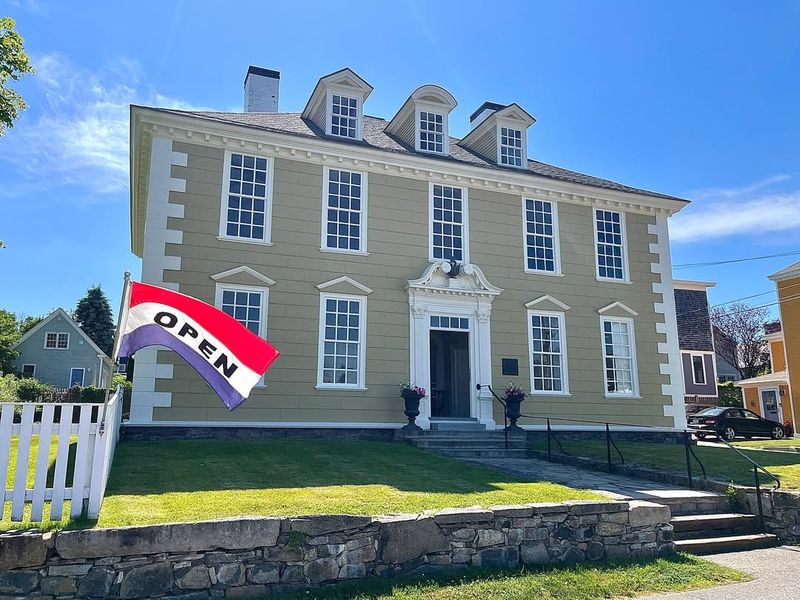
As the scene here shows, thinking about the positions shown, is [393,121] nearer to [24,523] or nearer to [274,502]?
[274,502]

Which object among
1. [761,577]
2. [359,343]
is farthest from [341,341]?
[761,577]

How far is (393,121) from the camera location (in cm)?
1636

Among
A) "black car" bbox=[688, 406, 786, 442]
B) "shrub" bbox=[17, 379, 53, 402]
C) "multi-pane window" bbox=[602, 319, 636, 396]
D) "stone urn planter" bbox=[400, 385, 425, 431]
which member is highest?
"multi-pane window" bbox=[602, 319, 636, 396]

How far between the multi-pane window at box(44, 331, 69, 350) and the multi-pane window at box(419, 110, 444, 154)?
3244cm

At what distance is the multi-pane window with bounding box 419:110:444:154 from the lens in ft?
49.8

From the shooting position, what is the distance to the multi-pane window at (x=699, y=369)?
32.8 meters

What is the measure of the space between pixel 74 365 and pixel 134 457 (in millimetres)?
33508

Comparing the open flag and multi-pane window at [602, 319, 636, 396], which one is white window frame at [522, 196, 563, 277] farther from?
the open flag

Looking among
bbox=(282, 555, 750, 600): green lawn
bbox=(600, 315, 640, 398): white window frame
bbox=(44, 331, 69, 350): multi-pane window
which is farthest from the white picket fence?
bbox=(44, 331, 69, 350): multi-pane window

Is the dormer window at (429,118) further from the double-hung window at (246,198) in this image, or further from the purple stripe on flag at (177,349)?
the purple stripe on flag at (177,349)

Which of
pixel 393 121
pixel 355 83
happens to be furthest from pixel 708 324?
pixel 355 83

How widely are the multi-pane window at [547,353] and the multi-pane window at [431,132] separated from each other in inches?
193

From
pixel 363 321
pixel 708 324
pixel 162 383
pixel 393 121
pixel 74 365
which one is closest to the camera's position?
pixel 162 383

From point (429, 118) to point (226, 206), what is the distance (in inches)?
231
